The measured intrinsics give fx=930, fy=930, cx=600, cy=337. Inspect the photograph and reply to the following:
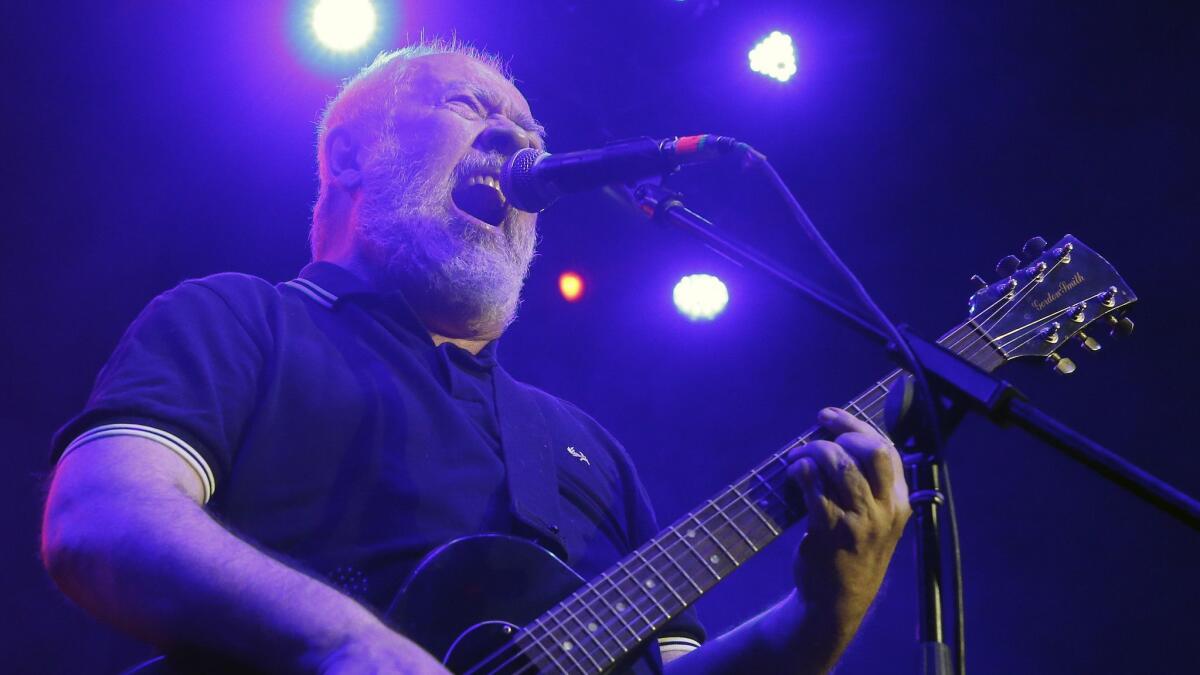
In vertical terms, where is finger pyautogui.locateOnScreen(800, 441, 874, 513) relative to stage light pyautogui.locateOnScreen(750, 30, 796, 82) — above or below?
below

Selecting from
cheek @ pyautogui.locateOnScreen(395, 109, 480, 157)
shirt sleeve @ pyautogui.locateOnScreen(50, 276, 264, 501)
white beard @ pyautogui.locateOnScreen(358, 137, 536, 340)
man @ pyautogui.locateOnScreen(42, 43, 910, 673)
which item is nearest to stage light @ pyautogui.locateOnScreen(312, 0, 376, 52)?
man @ pyautogui.locateOnScreen(42, 43, 910, 673)

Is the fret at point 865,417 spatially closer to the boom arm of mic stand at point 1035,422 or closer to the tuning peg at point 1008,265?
the tuning peg at point 1008,265

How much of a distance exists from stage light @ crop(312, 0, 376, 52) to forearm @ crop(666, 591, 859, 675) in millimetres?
3025

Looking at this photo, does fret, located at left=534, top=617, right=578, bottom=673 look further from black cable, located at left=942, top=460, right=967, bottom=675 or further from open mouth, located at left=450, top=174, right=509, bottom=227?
open mouth, located at left=450, top=174, right=509, bottom=227

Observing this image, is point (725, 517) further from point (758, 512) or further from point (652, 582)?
point (652, 582)

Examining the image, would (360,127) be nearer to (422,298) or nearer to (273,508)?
(422,298)

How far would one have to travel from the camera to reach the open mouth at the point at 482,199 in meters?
2.89

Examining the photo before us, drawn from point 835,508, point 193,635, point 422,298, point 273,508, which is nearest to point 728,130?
point 422,298

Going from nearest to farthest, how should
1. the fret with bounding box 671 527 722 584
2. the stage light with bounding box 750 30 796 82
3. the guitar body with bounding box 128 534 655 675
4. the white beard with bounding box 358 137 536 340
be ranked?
the guitar body with bounding box 128 534 655 675 → the fret with bounding box 671 527 722 584 → the white beard with bounding box 358 137 536 340 → the stage light with bounding box 750 30 796 82

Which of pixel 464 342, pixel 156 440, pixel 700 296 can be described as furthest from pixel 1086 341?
pixel 700 296

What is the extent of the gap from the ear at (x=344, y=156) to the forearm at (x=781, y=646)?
1888 millimetres

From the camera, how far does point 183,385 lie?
6.06 feet

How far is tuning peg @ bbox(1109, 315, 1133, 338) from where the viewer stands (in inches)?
86.7

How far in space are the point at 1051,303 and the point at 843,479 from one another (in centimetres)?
76
